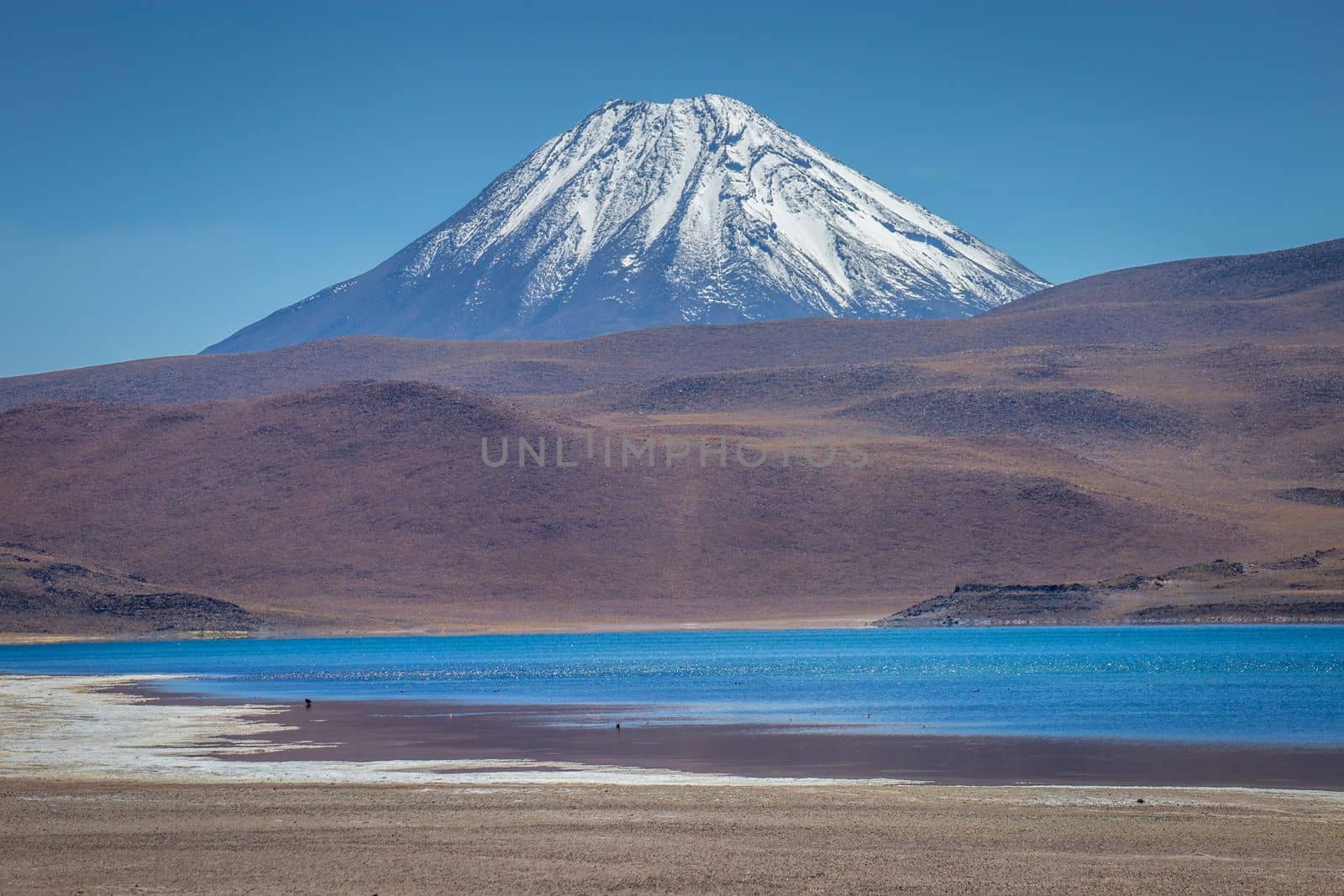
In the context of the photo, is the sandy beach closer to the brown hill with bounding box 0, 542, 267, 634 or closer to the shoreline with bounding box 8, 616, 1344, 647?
the shoreline with bounding box 8, 616, 1344, 647

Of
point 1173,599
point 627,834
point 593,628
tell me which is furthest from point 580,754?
point 593,628

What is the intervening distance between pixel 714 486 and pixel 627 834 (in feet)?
371

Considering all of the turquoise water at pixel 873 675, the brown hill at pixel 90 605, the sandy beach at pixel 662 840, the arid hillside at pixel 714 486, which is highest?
the arid hillside at pixel 714 486

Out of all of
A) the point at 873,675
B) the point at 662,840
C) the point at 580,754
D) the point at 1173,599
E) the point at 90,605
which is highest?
the point at 90,605

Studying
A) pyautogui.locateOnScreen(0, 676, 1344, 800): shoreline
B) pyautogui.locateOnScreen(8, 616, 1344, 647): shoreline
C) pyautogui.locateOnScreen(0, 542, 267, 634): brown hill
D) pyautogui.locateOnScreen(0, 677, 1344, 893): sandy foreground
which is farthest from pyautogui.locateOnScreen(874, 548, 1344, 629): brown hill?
pyautogui.locateOnScreen(0, 677, 1344, 893): sandy foreground

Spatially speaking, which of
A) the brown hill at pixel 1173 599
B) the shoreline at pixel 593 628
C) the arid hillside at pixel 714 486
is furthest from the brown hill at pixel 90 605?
the brown hill at pixel 1173 599

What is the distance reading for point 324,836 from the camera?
19938 mm

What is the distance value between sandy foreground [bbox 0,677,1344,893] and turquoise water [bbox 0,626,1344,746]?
11.1 meters

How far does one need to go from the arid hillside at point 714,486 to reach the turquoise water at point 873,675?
1611 centimetres

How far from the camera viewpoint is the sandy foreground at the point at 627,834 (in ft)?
56.2

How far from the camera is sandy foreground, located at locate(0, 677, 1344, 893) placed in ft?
56.2

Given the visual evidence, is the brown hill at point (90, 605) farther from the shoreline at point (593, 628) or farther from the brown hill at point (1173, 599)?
the brown hill at point (1173, 599)

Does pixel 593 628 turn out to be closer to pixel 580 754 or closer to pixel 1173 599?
pixel 1173 599

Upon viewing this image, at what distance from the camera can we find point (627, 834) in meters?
20.0
